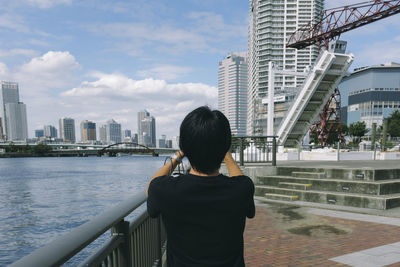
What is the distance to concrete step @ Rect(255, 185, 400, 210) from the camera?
6859mm

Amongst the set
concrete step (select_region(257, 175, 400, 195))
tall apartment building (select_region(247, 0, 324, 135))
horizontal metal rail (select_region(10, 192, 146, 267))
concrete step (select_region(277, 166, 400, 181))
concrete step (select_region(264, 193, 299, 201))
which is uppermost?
tall apartment building (select_region(247, 0, 324, 135))

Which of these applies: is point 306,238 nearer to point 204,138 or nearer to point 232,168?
point 232,168

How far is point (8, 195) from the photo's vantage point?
3250cm

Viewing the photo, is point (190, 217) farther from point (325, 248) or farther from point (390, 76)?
point (390, 76)

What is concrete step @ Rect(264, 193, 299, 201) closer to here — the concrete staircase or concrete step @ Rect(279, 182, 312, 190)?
the concrete staircase

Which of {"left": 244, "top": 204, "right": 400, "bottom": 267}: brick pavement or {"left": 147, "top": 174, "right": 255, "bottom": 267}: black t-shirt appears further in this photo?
{"left": 244, "top": 204, "right": 400, "bottom": 267}: brick pavement

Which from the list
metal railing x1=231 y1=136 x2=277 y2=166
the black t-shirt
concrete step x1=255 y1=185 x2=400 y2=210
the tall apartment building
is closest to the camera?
the black t-shirt

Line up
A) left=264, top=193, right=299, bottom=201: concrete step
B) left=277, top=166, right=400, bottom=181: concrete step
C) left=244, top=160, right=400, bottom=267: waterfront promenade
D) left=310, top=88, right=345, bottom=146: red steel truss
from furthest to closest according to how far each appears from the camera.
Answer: left=310, top=88, right=345, bottom=146: red steel truss
left=264, top=193, right=299, bottom=201: concrete step
left=277, top=166, right=400, bottom=181: concrete step
left=244, top=160, right=400, bottom=267: waterfront promenade

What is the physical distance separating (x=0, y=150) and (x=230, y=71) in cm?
15394

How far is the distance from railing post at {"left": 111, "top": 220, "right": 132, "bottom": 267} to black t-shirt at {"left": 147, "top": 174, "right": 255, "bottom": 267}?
0.85 meters

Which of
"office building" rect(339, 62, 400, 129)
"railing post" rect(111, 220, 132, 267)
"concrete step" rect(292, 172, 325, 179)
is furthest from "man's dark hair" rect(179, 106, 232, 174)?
"office building" rect(339, 62, 400, 129)

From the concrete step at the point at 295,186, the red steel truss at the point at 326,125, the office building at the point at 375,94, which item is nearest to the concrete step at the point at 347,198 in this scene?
the concrete step at the point at 295,186

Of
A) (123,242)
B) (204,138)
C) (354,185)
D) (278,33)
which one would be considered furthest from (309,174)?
(278,33)

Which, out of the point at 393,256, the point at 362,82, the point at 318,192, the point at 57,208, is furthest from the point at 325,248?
the point at 362,82
